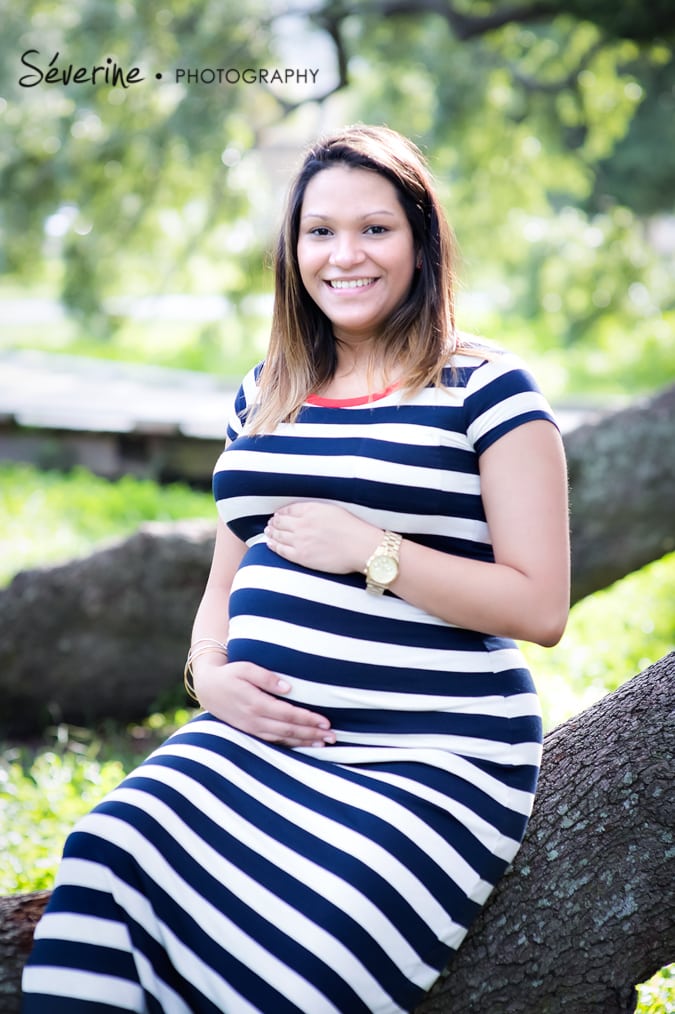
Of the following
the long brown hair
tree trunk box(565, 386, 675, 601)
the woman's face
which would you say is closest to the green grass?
tree trunk box(565, 386, 675, 601)

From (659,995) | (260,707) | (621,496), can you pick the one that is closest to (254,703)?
(260,707)

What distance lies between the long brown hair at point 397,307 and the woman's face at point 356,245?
0.02 m

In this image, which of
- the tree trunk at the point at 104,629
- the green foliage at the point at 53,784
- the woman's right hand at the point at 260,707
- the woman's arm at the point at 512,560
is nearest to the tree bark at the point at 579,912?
the woman's arm at the point at 512,560

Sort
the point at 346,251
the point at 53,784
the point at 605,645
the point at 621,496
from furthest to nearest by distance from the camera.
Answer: the point at 605,645 → the point at 621,496 → the point at 53,784 → the point at 346,251

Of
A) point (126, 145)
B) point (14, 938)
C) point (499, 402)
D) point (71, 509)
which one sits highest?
point (126, 145)

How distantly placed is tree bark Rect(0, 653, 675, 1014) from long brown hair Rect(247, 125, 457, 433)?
743mm

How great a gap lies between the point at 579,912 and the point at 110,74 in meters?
4.89

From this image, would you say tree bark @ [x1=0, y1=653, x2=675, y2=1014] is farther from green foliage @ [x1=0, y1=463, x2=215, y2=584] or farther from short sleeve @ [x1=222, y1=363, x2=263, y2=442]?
green foliage @ [x1=0, y1=463, x2=215, y2=584]

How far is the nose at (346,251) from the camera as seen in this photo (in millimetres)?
2088

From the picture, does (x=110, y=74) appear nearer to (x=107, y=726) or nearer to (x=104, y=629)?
(x=104, y=629)

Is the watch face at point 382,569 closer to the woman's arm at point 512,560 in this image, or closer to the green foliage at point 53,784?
the woman's arm at point 512,560

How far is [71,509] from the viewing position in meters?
7.07

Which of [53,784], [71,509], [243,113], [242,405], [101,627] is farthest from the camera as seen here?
[71,509]

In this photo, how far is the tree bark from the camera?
1889 millimetres
